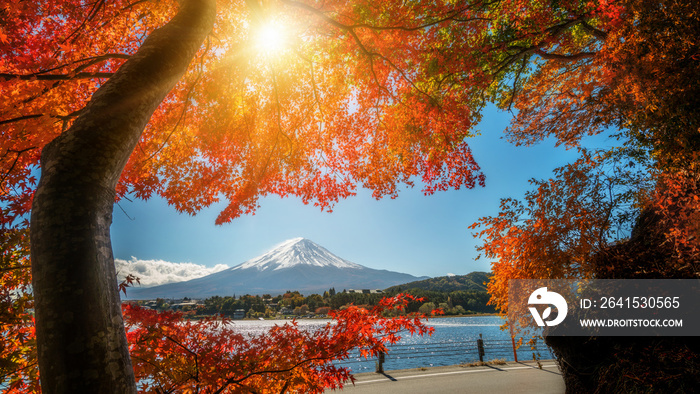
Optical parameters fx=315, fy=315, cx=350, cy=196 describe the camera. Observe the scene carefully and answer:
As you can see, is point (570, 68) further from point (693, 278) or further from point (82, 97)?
point (82, 97)

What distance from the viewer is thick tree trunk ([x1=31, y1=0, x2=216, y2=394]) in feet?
4.33

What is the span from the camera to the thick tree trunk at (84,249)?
1.32 metres

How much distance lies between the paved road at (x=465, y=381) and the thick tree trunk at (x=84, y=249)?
243 inches

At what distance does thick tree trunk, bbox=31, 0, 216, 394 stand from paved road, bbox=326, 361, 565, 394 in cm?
618

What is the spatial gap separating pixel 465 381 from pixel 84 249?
814 cm

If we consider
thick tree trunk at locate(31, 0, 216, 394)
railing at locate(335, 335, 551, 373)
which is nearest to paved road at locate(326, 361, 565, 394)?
railing at locate(335, 335, 551, 373)

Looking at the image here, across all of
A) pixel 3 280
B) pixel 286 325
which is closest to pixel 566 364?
pixel 286 325

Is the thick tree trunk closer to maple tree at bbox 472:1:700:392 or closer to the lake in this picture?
the lake

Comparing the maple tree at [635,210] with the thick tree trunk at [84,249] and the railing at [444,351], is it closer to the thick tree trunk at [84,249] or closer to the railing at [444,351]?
the railing at [444,351]

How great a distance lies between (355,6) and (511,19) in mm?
3439

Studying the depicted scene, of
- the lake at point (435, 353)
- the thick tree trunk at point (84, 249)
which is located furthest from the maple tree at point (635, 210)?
the thick tree trunk at point (84, 249)

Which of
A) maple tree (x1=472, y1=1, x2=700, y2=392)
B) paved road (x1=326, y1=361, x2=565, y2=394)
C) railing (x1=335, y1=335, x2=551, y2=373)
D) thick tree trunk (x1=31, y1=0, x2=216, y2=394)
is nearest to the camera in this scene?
thick tree trunk (x1=31, y1=0, x2=216, y2=394)

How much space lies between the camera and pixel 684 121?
14.0 feet

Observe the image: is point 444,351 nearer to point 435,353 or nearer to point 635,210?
point 635,210
